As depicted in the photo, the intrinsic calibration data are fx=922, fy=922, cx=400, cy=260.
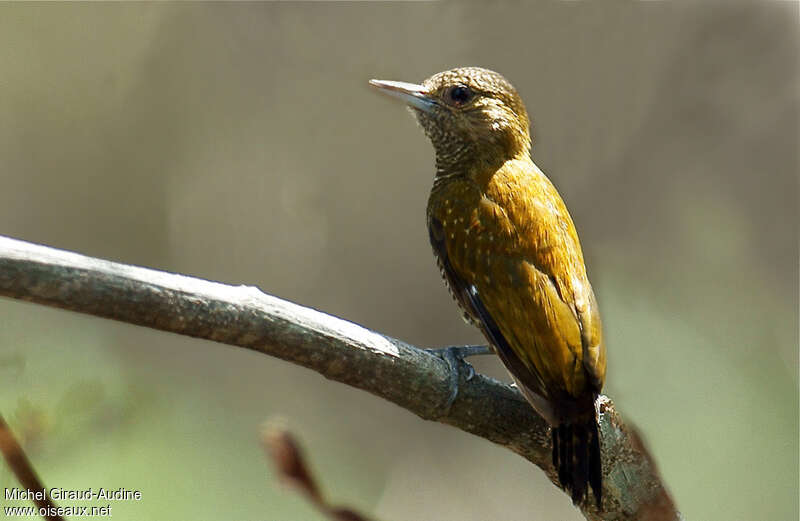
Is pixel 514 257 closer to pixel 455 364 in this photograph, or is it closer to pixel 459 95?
pixel 455 364

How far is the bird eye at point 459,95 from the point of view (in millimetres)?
3719

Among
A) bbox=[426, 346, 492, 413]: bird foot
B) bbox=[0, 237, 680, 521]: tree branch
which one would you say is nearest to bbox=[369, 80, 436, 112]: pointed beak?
bbox=[426, 346, 492, 413]: bird foot

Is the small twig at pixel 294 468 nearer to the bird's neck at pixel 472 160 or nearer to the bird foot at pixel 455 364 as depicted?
the bird foot at pixel 455 364

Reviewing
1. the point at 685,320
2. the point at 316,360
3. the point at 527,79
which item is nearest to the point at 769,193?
the point at 685,320

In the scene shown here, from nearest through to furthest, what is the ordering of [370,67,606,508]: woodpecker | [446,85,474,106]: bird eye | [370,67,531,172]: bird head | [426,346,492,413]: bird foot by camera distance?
[426,346,492,413]: bird foot < [370,67,606,508]: woodpecker < [370,67,531,172]: bird head < [446,85,474,106]: bird eye

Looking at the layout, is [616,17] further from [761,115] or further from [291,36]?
[291,36]

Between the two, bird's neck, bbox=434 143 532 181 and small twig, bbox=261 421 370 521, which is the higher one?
small twig, bbox=261 421 370 521

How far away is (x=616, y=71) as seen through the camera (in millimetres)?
6461

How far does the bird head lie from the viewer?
3605mm

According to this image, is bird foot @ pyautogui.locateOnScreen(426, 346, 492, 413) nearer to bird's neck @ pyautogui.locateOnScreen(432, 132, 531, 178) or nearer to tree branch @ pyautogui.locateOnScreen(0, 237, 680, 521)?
tree branch @ pyautogui.locateOnScreen(0, 237, 680, 521)

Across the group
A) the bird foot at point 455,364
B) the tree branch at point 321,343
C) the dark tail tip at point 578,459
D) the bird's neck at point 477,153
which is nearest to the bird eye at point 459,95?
the bird's neck at point 477,153

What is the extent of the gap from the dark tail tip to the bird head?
50.4 inches

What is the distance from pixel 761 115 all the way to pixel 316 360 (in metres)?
5.24

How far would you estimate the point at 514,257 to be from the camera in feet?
9.72
